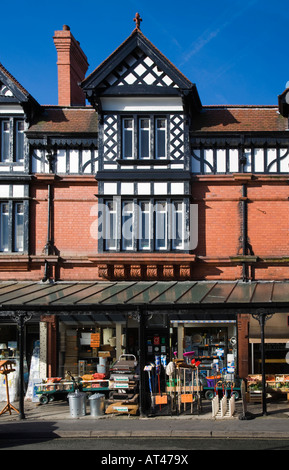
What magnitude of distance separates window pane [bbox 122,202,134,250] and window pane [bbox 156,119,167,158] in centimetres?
223

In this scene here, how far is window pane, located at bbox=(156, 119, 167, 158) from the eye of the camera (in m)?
19.6

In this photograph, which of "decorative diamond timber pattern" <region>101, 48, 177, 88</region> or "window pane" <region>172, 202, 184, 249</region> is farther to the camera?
"decorative diamond timber pattern" <region>101, 48, 177, 88</region>

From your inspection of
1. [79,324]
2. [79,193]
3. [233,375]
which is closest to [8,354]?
[79,324]

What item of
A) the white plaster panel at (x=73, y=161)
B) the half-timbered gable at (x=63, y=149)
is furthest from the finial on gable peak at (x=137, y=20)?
the white plaster panel at (x=73, y=161)

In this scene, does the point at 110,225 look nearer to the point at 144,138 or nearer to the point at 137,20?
the point at 144,138

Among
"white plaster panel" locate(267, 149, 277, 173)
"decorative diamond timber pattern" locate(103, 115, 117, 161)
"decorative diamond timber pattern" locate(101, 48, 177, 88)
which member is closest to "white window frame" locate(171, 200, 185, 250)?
"decorative diamond timber pattern" locate(103, 115, 117, 161)

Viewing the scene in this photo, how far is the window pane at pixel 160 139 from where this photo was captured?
19641mm

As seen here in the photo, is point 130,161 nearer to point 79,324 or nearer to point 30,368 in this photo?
point 79,324

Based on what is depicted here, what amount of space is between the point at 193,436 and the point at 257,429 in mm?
1563

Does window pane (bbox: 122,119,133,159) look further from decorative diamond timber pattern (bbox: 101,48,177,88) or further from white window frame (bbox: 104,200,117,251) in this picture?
white window frame (bbox: 104,200,117,251)

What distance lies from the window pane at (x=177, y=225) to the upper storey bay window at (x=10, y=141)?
5.87 m

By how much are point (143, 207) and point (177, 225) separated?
1361 mm

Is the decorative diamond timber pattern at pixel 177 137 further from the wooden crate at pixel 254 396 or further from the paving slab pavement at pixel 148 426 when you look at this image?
the paving slab pavement at pixel 148 426

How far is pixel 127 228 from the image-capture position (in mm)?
19516
